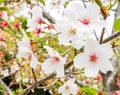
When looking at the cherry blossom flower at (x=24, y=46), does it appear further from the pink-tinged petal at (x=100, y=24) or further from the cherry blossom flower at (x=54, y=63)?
the pink-tinged petal at (x=100, y=24)

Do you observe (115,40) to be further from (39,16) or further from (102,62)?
(39,16)

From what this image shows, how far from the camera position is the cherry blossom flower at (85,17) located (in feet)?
3.42

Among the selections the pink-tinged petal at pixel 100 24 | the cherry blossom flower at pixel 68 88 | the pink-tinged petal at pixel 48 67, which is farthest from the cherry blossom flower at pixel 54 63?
the cherry blossom flower at pixel 68 88

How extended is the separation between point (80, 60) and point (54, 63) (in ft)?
0.59

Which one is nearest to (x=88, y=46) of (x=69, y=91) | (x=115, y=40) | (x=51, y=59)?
(x=115, y=40)

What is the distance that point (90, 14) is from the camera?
3.61 feet

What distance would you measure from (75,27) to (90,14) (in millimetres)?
79

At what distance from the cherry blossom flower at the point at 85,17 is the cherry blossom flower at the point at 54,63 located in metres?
0.18

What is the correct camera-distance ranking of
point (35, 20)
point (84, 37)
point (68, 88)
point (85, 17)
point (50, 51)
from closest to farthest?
point (84, 37) < point (85, 17) < point (50, 51) < point (35, 20) < point (68, 88)

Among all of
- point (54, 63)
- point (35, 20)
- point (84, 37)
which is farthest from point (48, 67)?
point (84, 37)

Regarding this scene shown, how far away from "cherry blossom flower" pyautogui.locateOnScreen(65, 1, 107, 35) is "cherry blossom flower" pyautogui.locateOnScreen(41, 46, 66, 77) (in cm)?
18

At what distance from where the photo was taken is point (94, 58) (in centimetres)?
117

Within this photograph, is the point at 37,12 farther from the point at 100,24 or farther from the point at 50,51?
the point at 100,24

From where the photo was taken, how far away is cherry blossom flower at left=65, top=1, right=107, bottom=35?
1.04 metres
